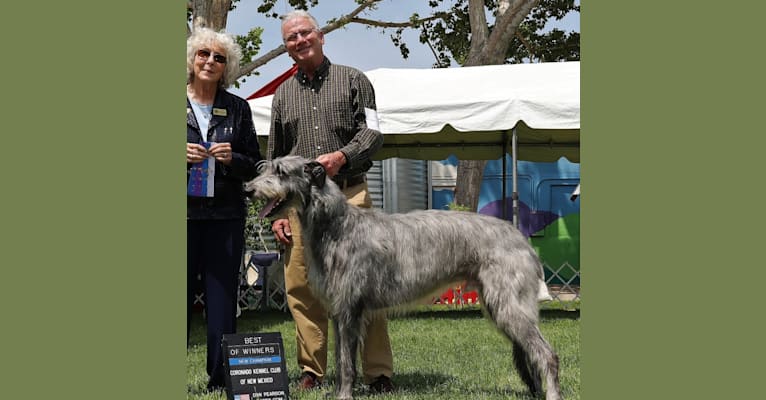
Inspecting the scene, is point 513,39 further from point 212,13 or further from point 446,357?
point 446,357

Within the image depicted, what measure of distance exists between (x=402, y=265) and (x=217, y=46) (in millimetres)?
1661

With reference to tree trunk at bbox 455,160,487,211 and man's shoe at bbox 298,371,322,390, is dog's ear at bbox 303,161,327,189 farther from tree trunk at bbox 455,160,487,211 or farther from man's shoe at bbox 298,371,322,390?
tree trunk at bbox 455,160,487,211

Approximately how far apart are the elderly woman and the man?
421 millimetres

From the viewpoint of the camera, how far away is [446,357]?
5906mm

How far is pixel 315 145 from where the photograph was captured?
4.58 m

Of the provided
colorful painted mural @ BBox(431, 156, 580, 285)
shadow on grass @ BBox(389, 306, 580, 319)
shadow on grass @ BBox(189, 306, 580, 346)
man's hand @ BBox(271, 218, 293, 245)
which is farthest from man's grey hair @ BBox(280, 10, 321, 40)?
colorful painted mural @ BBox(431, 156, 580, 285)

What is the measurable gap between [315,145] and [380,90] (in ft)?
11.9

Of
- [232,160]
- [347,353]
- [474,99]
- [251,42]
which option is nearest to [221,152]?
[232,160]

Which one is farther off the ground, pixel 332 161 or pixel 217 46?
pixel 217 46

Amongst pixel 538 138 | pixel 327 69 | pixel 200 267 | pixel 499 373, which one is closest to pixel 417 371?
pixel 499 373

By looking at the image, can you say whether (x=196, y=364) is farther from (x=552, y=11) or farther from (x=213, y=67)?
(x=552, y=11)

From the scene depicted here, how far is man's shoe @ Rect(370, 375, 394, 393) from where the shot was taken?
4.73 m

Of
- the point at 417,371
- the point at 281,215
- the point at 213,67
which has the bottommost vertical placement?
the point at 417,371

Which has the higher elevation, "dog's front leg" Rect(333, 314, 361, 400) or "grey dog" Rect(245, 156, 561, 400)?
"grey dog" Rect(245, 156, 561, 400)
